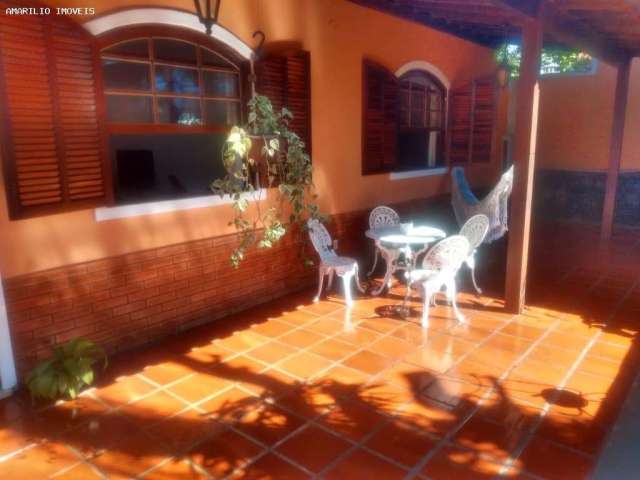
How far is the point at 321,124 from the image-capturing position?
539cm

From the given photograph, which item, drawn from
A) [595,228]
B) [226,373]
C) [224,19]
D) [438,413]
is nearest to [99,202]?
[226,373]

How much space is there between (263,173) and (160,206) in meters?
1.16

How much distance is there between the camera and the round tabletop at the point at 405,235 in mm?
4855

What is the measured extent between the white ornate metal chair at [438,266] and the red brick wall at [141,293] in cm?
156

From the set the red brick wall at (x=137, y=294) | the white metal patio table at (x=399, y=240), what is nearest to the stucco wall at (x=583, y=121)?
the white metal patio table at (x=399, y=240)

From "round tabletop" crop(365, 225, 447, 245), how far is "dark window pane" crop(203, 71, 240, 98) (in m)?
2.01

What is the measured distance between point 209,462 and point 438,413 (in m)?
1.42

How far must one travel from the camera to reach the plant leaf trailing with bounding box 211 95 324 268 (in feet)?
13.4

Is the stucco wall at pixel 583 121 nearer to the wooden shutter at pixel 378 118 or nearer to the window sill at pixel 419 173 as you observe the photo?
the window sill at pixel 419 173

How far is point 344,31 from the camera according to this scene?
552 centimetres

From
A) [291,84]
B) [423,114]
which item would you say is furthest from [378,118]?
[291,84]

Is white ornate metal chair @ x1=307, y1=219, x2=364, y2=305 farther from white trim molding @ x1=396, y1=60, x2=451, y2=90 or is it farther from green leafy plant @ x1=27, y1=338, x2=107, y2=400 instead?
white trim molding @ x1=396, y1=60, x2=451, y2=90

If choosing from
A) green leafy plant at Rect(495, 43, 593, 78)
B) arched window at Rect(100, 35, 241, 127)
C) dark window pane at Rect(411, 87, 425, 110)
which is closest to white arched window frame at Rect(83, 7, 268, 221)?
arched window at Rect(100, 35, 241, 127)

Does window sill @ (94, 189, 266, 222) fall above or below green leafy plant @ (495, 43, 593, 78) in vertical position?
below
